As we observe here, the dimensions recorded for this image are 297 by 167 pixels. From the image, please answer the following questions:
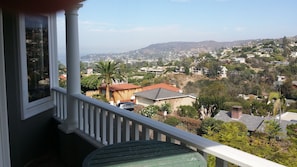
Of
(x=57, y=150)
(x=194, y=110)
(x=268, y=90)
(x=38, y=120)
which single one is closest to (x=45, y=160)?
(x=57, y=150)

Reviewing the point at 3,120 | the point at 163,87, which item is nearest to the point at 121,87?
the point at 163,87

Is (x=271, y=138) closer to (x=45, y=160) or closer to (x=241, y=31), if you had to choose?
(x=45, y=160)

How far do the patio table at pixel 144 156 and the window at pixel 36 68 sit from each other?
229 cm

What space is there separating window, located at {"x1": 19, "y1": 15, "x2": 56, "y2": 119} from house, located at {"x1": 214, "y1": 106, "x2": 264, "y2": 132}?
2493 mm

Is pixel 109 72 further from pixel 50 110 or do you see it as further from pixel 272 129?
pixel 272 129

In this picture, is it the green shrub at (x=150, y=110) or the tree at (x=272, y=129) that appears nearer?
the tree at (x=272, y=129)

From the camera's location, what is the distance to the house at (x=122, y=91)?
491 centimetres

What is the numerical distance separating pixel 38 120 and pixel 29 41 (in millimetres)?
1176

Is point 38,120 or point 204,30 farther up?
point 204,30

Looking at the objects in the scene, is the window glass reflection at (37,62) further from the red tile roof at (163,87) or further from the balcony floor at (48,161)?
the red tile roof at (163,87)

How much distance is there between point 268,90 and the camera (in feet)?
10.8

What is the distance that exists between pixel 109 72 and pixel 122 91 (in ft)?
3.69

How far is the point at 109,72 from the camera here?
20.6ft

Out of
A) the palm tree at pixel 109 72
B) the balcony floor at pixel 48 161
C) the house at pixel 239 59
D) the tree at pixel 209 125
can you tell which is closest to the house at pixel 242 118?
the tree at pixel 209 125
